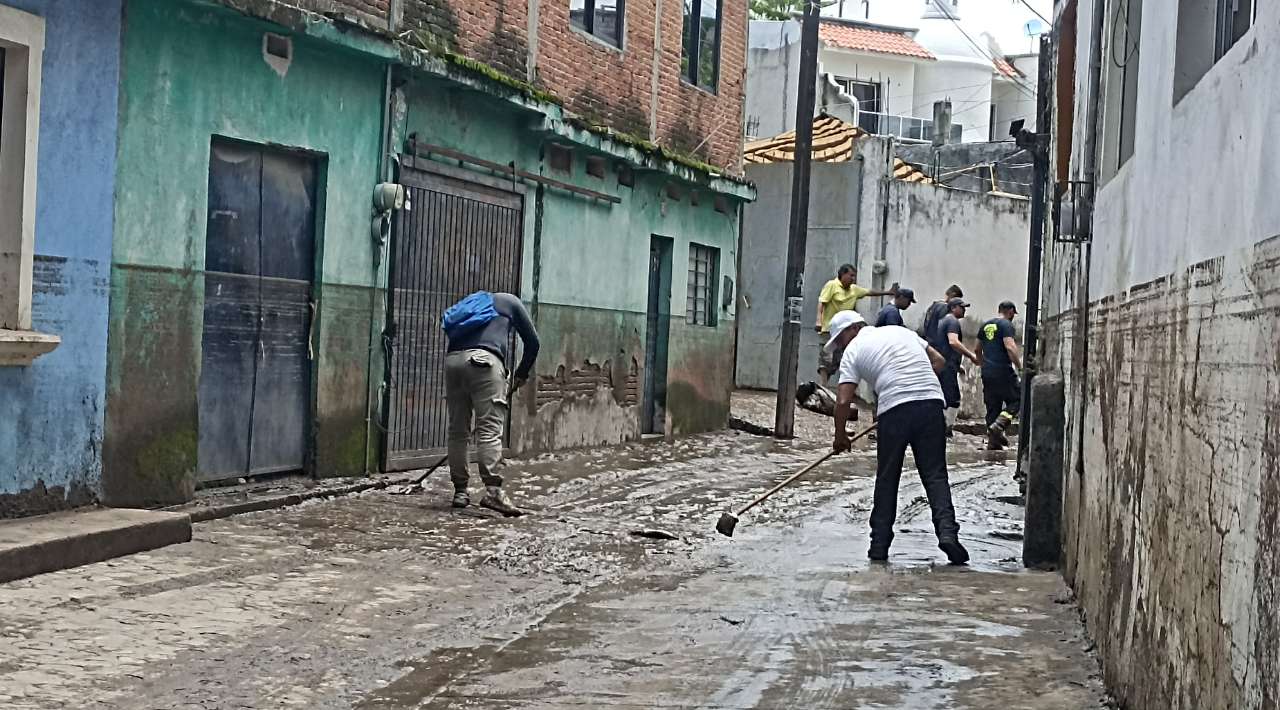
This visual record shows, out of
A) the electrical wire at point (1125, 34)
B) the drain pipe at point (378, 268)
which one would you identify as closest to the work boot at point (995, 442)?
the drain pipe at point (378, 268)

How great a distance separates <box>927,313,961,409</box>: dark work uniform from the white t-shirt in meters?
7.79

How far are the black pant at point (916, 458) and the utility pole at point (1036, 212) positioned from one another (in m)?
3.02

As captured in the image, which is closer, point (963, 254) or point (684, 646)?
point (684, 646)

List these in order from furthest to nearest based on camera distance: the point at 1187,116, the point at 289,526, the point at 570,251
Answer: the point at 570,251 → the point at 289,526 → the point at 1187,116

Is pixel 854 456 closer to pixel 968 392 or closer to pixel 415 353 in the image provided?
pixel 415 353

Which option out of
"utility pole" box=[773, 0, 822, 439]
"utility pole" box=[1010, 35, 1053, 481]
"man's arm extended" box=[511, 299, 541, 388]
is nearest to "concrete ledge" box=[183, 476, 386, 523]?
"man's arm extended" box=[511, 299, 541, 388]

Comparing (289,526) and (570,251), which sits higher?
(570,251)

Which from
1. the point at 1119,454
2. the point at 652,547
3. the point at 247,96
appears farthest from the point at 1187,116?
the point at 247,96

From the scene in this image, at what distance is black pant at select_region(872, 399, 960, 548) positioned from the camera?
374 inches

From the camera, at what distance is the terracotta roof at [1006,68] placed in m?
50.8

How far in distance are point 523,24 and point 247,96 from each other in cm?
466

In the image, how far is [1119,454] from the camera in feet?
19.9

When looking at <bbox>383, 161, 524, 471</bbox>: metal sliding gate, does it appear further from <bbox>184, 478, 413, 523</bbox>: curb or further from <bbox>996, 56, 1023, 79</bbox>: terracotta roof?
<bbox>996, 56, 1023, 79</bbox>: terracotta roof

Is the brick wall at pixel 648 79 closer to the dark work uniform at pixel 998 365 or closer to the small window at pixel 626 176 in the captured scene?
the small window at pixel 626 176
